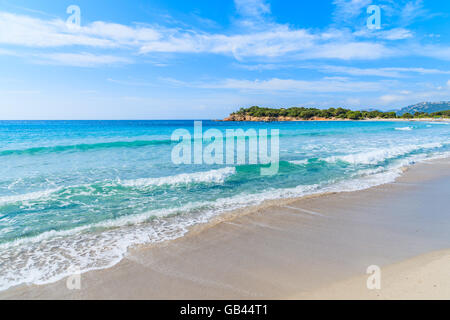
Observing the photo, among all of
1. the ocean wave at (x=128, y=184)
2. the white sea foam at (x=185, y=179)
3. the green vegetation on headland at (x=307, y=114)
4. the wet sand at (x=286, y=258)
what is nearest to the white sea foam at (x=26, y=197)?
the ocean wave at (x=128, y=184)

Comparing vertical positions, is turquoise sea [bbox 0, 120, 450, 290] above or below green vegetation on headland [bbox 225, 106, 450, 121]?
below

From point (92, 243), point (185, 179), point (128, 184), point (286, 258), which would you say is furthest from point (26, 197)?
point (286, 258)

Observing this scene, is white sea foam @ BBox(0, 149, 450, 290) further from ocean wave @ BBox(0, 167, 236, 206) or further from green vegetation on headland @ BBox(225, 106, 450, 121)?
green vegetation on headland @ BBox(225, 106, 450, 121)

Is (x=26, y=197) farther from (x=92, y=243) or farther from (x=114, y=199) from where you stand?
(x=92, y=243)

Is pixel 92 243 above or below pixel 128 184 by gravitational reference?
below

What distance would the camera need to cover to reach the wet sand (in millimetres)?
3557

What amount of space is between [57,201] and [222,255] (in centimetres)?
604

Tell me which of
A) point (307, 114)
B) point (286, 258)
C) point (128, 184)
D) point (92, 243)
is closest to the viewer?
point (286, 258)

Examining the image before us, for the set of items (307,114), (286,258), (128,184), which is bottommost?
(286,258)

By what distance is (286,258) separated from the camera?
175 inches

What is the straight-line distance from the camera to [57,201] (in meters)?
7.68

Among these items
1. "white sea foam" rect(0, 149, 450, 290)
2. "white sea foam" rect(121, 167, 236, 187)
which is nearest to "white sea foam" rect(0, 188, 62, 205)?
"white sea foam" rect(121, 167, 236, 187)

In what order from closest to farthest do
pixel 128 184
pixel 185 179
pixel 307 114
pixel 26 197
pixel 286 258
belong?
1. pixel 286 258
2. pixel 26 197
3. pixel 128 184
4. pixel 185 179
5. pixel 307 114
